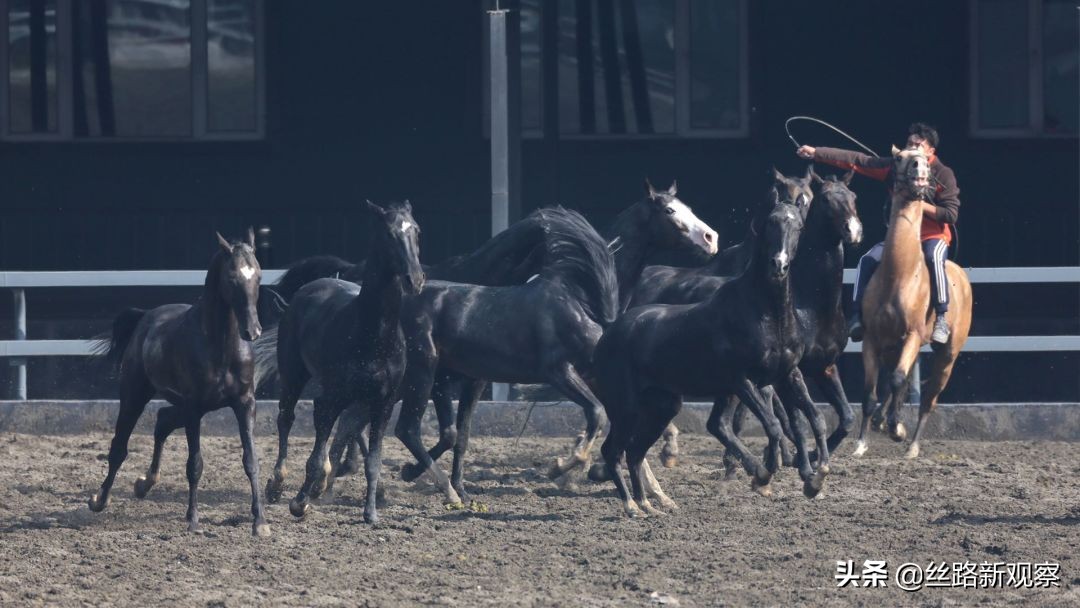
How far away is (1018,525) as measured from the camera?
9547 millimetres

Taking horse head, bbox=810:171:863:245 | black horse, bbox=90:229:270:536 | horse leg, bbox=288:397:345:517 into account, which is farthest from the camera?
horse head, bbox=810:171:863:245

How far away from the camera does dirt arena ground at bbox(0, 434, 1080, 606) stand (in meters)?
7.88

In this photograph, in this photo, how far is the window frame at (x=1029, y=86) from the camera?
52.4ft

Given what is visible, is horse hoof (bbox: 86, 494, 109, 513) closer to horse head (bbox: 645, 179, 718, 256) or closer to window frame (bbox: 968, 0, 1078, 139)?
horse head (bbox: 645, 179, 718, 256)

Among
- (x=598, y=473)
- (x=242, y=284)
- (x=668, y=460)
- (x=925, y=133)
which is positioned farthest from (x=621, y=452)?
(x=925, y=133)

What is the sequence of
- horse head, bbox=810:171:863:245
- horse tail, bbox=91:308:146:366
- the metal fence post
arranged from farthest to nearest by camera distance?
the metal fence post, horse tail, bbox=91:308:146:366, horse head, bbox=810:171:863:245

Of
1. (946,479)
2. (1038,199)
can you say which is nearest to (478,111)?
(1038,199)

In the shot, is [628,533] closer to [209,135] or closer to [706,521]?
[706,521]

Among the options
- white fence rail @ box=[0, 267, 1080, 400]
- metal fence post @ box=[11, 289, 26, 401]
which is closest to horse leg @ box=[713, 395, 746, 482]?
white fence rail @ box=[0, 267, 1080, 400]

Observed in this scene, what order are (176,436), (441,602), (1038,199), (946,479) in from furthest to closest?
(1038,199) < (176,436) < (946,479) < (441,602)

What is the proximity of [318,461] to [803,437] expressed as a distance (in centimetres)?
269

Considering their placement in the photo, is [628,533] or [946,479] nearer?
[628,533]

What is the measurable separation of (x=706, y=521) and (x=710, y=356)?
36.2 inches

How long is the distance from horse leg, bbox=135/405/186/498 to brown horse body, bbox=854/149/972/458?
15.4 ft
